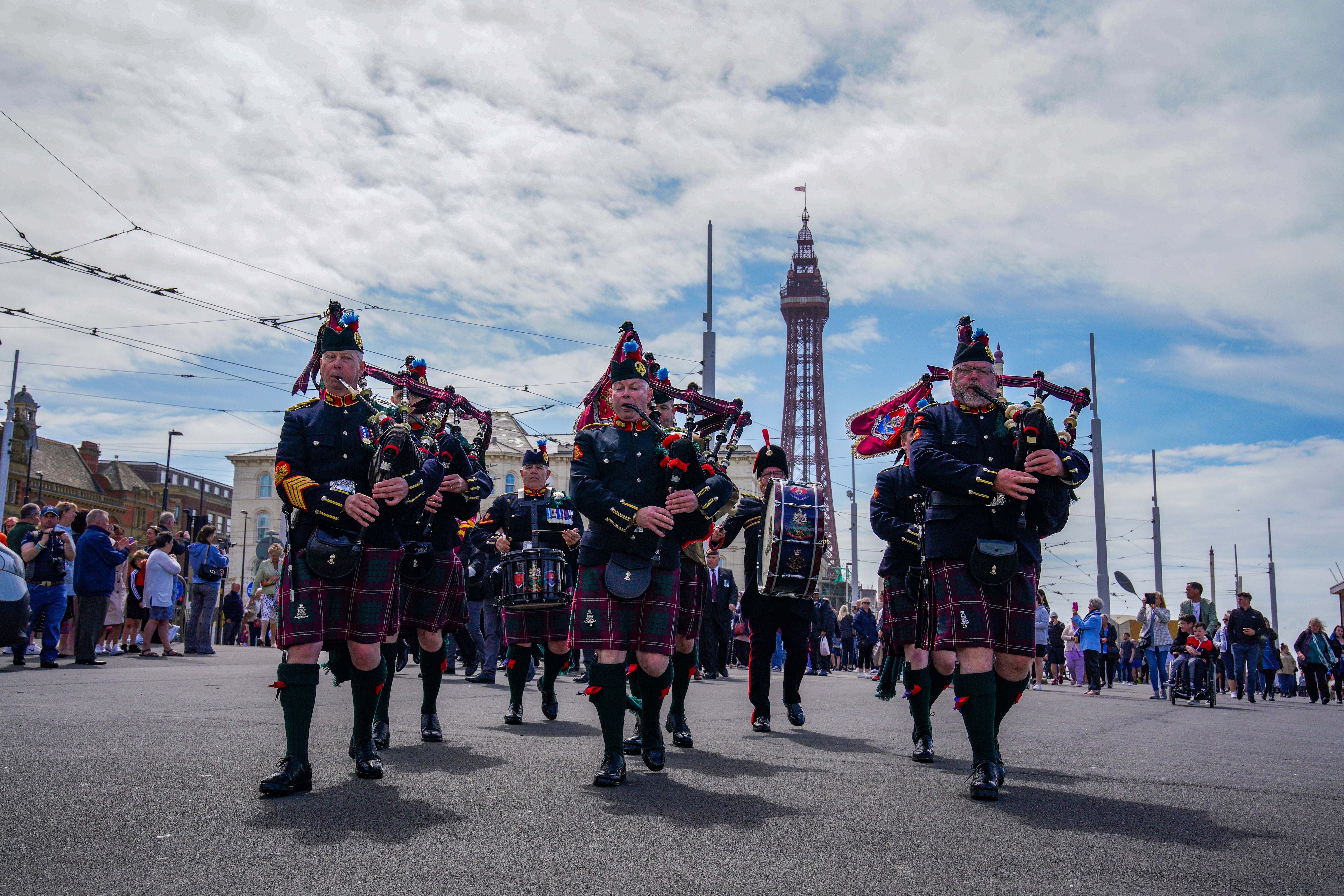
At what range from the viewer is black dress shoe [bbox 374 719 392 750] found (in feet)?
19.8

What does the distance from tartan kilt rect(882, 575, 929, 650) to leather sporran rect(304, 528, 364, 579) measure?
3.82 meters

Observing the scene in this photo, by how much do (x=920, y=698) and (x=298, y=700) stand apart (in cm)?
377

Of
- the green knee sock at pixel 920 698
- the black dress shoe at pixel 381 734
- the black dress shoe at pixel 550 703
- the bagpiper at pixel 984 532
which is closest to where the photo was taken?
the bagpiper at pixel 984 532

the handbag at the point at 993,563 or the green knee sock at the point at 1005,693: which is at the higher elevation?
the handbag at the point at 993,563

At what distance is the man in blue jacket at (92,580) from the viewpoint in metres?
12.9

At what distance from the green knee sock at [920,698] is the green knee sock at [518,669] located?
291 centimetres

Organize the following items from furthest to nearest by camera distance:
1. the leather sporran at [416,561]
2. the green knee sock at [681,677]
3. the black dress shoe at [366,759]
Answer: the green knee sock at [681,677], the leather sporran at [416,561], the black dress shoe at [366,759]

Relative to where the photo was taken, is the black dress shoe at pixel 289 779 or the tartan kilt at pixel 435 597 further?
the tartan kilt at pixel 435 597

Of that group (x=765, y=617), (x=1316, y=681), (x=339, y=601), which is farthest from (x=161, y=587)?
(x=1316, y=681)

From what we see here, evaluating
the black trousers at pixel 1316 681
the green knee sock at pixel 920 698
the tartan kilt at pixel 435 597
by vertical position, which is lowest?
the black trousers at pixel 1316 681

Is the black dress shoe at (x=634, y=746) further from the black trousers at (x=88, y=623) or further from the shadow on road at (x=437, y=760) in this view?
the black trousers at (x=88, y=623)

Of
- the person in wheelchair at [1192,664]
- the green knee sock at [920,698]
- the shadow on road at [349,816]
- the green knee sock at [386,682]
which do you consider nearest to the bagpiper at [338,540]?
the green knee sock at [386,682]

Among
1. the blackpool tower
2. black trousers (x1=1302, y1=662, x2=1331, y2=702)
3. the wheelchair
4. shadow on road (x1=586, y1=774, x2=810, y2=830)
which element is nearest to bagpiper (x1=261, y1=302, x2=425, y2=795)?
shadow on road (x1=586, y1=774, x2=810, y2=830)

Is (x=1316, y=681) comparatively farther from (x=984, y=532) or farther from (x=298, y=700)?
(x=298, y=700)
